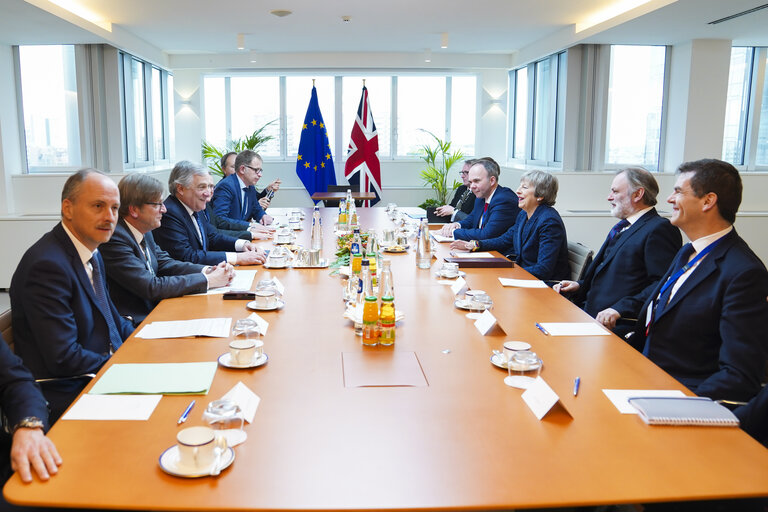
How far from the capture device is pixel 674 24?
6641 mm

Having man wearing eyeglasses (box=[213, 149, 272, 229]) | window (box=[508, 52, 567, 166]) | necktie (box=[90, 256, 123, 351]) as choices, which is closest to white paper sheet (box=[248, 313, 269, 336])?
necktie (box=[90, 256, 123, 351])

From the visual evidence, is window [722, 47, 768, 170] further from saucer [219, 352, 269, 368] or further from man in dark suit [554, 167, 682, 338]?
saucer [219, 352, 269, 368]

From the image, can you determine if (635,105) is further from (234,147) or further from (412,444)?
(412,444)

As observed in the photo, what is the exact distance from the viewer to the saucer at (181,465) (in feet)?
4.38

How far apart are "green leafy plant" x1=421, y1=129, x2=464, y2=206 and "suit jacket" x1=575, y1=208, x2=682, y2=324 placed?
7.00m

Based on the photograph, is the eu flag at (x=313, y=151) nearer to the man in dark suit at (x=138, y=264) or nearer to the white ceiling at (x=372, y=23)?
the white ceiling at (x=372, y=23)

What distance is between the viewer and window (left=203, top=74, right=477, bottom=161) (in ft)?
36.5

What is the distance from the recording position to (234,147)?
1088 centimetres

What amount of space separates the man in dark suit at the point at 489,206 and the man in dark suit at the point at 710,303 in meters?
2.24

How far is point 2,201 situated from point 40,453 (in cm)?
648

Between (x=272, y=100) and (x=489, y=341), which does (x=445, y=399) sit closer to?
(x=489, y=341)

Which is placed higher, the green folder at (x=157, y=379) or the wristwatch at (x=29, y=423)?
the green folder at (x=157, y=379)

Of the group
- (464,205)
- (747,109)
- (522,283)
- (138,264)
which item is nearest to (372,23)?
(464,205)

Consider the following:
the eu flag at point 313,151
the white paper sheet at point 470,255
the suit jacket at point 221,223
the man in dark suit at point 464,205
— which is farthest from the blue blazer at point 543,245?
the eu flag at point 313,151
